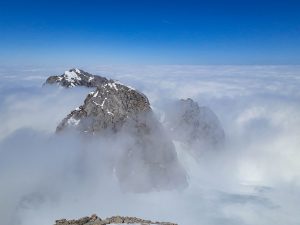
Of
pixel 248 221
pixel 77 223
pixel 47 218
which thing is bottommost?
pixel 248 221

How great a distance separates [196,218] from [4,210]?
86017mm

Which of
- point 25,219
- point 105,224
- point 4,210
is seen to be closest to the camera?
point 105,224

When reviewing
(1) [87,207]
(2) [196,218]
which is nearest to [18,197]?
(1) [87,207]

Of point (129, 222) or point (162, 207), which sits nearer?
point (129, 222)

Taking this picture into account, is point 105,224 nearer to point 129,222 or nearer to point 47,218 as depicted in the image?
point 129,222

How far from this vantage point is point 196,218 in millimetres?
194625

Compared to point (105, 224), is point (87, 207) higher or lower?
lower

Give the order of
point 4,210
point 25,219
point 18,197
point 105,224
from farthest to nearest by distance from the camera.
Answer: point 18,197 < point 4,210 < point 25,219 < point 105,224

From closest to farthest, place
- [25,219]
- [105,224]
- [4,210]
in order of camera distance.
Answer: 1. [105,224]
2. [25,219]
3. [4,210]

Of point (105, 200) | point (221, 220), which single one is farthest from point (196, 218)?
point (105, 200)

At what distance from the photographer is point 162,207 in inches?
7485

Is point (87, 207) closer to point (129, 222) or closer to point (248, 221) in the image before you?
point (248, 221)

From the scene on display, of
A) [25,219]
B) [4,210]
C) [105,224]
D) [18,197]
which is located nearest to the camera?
[105,224]

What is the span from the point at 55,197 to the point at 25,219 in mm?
36367
